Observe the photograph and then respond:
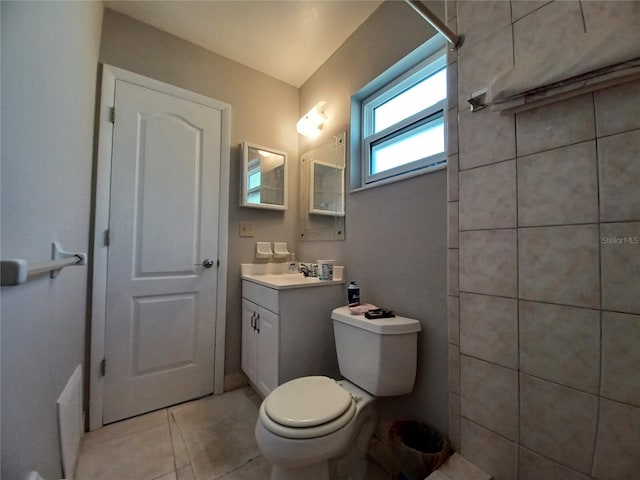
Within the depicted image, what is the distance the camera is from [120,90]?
1.51 meters

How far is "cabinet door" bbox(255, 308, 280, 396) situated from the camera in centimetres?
137

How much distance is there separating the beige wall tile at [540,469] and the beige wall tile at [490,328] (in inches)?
10.1

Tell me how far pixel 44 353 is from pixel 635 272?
5.48ft

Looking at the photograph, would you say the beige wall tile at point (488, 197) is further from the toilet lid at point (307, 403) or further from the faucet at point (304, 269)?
the faucet at point (304, 269)

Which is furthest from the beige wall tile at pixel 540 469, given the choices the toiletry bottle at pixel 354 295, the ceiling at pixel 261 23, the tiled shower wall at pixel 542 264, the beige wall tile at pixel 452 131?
the ceiling at pixel 261 23

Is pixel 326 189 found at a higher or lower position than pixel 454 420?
higher

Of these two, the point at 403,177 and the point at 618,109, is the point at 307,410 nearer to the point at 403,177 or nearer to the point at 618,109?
the point at 403,177

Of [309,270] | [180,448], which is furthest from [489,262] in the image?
[180,448]

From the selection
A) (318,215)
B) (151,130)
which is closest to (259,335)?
(318,215)

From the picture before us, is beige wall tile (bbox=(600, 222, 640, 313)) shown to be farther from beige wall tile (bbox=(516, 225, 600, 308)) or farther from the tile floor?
the tile floor

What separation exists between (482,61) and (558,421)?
119 cm

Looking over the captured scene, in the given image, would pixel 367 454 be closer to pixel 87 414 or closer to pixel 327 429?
pixel 327 429

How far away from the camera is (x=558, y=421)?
2.40 ft

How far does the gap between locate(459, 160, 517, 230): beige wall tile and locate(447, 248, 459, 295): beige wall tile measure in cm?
11
